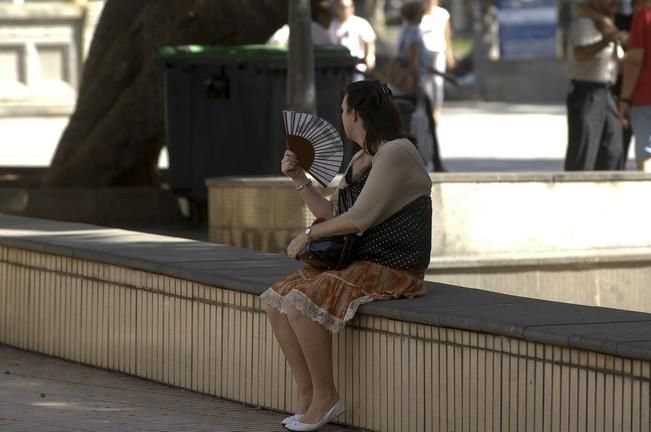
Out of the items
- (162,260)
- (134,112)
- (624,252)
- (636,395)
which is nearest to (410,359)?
(636,395)

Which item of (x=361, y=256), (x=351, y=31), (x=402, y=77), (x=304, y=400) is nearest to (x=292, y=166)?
(x=361, y=256)

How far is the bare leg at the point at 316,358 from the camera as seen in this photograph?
5926 mm

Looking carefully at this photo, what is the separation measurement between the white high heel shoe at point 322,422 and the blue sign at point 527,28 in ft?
86.4

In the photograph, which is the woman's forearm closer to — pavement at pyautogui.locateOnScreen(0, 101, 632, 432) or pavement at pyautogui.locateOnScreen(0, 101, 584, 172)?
pavement at pyautogui.locateOnScreen(0, 101, 632, 432)

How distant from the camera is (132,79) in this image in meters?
12.7

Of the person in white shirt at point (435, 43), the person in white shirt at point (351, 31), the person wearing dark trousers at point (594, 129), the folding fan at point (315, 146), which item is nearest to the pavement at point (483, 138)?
the person in white shirt at point (435, 43)

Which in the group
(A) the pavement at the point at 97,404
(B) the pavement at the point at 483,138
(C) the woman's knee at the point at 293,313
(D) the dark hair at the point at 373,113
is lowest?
(B) the pavement at the point at 483,138

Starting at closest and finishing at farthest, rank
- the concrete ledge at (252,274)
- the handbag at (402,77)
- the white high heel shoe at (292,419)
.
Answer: the concrete ledge at (252,274) < the white high heel shoe at (292,419) < the handbag at (402,77)

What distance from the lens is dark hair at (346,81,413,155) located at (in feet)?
20.1

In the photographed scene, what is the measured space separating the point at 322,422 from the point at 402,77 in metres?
7.90

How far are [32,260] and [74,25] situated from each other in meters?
20.7

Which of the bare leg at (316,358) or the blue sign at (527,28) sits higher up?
the blue sign at (527,28)

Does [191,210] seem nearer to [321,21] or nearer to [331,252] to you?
[321,21]

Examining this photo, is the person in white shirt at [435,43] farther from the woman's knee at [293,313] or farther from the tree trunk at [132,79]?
the woman's knee at [293,313]
